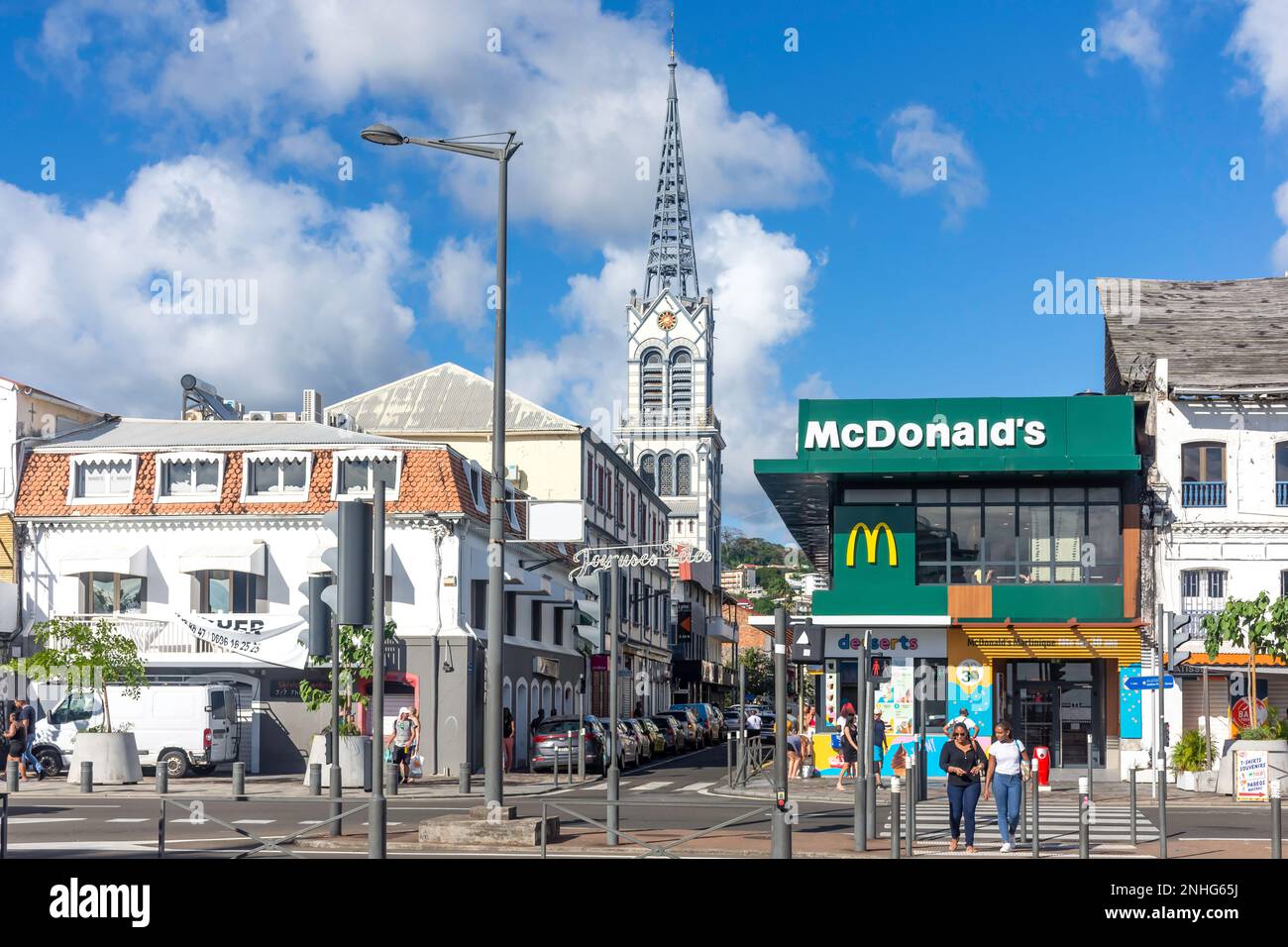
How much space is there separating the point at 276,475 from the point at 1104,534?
67.0 feet

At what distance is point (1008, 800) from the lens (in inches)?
764

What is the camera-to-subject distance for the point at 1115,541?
37906 mm

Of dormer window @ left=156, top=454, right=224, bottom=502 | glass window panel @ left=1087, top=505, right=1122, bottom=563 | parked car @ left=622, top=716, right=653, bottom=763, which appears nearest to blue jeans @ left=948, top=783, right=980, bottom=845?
glass window panel @ left=1087, top=505, right=1122, bottom=563

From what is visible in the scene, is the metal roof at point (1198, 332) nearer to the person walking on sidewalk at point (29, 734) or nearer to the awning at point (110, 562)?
the awning at point (110, 562)

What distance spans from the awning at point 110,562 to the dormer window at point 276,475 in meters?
A: 3.00

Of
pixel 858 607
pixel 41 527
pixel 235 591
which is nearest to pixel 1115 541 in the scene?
pixel 858 607

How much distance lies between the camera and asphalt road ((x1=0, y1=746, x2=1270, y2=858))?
18672 millimetres

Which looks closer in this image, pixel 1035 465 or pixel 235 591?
pixel 1035 465

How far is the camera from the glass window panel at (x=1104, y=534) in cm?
3794

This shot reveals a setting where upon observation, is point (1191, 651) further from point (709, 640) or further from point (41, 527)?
point (709, 640)

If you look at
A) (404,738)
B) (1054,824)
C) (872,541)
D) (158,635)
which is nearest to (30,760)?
(158,635)

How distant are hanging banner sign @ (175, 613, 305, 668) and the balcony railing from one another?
69.8 ft
